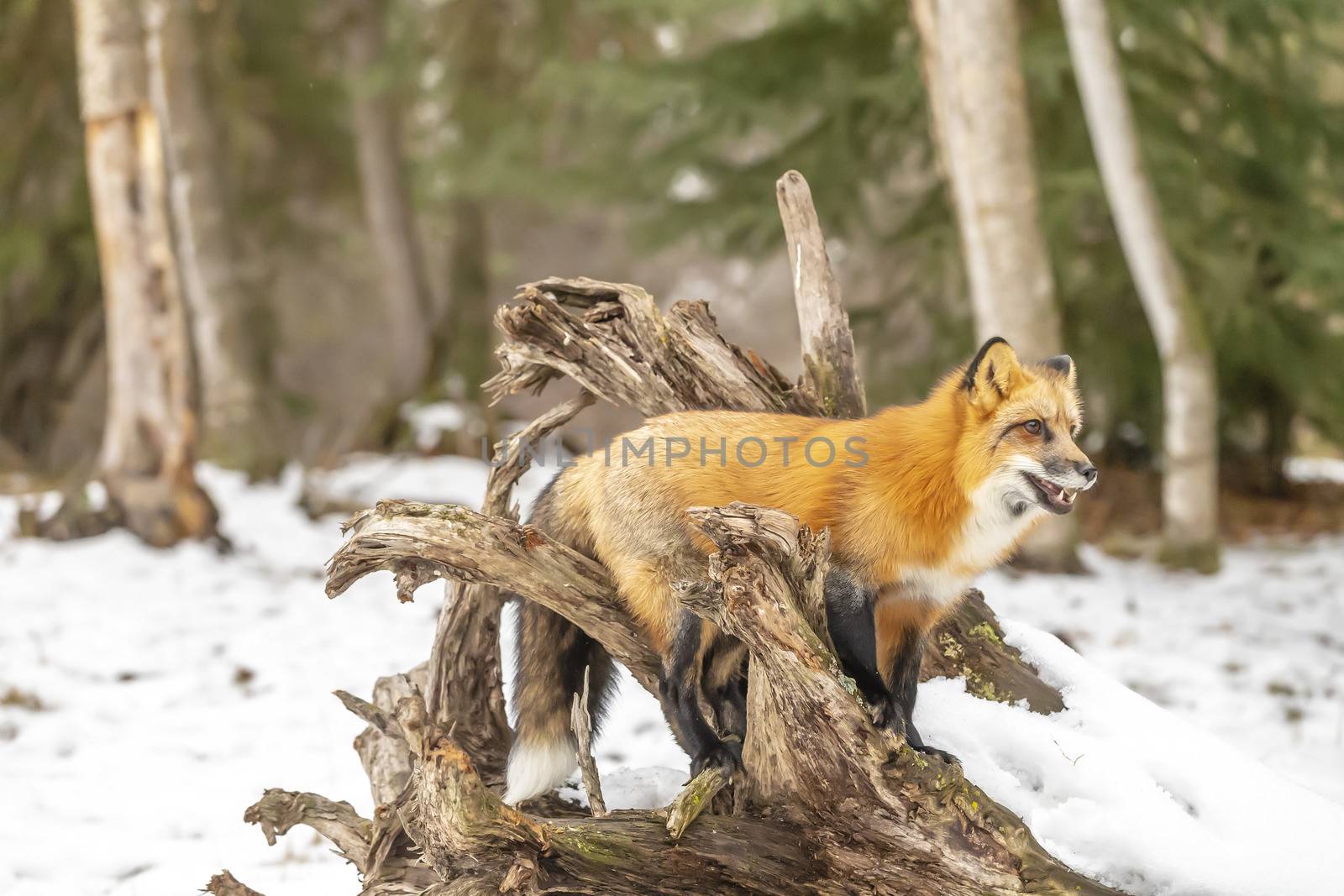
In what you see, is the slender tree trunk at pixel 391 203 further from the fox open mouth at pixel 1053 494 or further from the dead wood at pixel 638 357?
the fox open mouth at pixel 1053 494

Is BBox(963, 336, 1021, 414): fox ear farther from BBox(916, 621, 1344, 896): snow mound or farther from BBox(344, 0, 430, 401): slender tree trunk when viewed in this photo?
BBox(344, 0, 430, 401): slender tree trunk

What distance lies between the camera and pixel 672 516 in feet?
10.3

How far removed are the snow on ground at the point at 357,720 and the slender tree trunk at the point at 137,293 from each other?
385mm

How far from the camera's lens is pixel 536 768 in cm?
338

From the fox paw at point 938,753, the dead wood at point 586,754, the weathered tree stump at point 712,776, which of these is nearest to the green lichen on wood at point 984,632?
the weathered tree stump at point 712,776

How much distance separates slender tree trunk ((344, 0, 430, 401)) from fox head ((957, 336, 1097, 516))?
10.1 m

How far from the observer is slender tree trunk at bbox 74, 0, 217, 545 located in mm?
7840

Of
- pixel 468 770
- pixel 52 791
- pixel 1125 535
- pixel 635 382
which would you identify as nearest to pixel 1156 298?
pixel 1125 535

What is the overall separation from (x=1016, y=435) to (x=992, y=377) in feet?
0.55

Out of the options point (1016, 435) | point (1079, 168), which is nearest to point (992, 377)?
point (1016, 435)

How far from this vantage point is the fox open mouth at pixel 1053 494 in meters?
2.83

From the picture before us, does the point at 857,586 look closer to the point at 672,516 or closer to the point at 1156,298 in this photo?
the point at 672,516

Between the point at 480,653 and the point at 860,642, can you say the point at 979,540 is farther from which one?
the point at 480,653

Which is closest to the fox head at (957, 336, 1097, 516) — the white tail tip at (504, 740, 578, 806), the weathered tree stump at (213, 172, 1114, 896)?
the weathered tree stump at (213, 172, 1114, 896)
